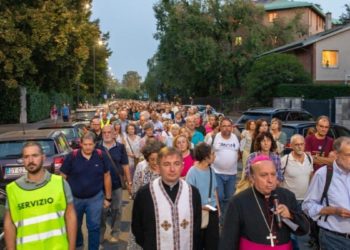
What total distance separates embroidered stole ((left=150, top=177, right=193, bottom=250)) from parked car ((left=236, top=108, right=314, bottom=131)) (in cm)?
1219

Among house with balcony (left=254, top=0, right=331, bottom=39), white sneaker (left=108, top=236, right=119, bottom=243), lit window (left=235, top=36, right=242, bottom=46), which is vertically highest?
house with balcony (left=254, top=0, right=331, bottom=39)

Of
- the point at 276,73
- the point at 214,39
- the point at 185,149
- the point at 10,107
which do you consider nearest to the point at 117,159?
the point at 185,149

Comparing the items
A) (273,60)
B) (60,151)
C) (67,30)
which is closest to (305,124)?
(60,151)

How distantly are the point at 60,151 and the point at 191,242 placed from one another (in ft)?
21.3

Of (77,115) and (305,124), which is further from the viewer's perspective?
(77,115)

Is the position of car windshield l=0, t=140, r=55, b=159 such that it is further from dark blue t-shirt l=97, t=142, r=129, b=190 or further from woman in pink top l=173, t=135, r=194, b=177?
woman in pink top l=173, t=135, r=194, b=177

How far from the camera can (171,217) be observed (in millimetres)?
4188

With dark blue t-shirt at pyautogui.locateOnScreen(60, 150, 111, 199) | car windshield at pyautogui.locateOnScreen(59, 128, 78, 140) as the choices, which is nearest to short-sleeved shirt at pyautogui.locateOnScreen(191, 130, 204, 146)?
dark blue t-shirt at pyautogui.locateOnScreen(60, 150, 111, 199)

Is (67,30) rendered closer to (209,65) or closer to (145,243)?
(209,65)

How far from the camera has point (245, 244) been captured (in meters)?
3.50

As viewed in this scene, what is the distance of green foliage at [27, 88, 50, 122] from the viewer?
144 feet

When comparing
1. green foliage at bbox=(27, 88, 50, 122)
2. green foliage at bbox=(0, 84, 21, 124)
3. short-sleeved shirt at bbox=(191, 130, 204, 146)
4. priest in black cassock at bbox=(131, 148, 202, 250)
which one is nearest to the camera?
priest in black cassock at bbox=(131, 148, 202, 250)

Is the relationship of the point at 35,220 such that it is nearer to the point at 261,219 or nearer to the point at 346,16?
the point at 261,219

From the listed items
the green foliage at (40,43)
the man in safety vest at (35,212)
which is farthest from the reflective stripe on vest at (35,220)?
the green foliage at (40,43)
